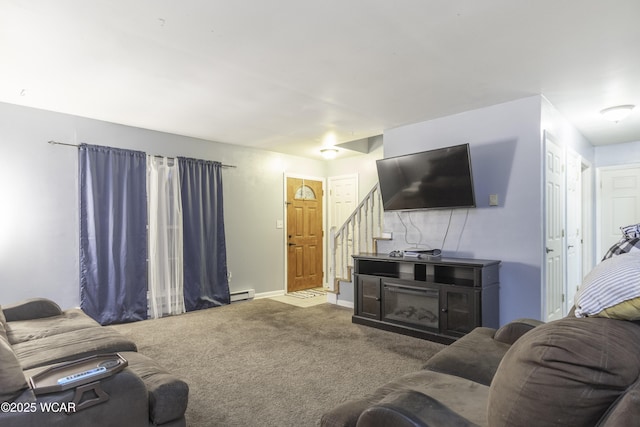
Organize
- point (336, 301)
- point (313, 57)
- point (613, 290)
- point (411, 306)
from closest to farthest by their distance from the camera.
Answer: point (613, 290) < point (313, 57) < point (411, 306) < point (336, 301)

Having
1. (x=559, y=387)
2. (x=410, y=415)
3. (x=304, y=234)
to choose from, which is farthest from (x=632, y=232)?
(x=304, y=234)

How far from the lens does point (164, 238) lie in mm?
4668

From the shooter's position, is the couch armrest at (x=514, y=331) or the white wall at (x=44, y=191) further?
the white wall at (x=44, y=191)

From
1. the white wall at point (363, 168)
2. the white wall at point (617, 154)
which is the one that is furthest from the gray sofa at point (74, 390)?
the white wall at point (617, 154)

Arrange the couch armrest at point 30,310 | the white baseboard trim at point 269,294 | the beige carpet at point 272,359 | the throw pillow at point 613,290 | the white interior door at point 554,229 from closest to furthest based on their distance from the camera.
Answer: the throw pillow at point 613,290, the beige carpet at point 272,359, the couch armrest at point 30,310, the white interior door at point 554,229, the white baseboard trim at point 269,294

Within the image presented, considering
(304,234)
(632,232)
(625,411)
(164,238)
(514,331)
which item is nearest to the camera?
(625,411)

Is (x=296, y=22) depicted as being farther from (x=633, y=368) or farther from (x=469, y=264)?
(x=469, y=264)

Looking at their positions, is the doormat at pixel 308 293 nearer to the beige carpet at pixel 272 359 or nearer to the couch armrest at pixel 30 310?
the beige carpet at pixel 272 359

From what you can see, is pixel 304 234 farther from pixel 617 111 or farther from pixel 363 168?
pixel 617 111

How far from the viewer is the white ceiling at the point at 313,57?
212cm

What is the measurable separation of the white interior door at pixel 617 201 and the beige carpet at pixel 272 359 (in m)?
3.93

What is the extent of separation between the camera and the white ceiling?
2115 mm

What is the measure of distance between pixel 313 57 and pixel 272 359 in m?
2.46

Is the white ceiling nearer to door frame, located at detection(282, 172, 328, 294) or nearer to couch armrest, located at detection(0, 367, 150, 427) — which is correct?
couch armrest, located at detection(0, 367, 150, 427)
